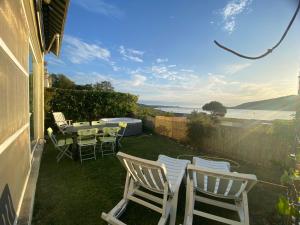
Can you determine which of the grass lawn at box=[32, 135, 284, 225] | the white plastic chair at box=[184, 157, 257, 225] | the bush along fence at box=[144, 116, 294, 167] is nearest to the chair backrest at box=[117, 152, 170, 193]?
the white plastic chair at box=[184, 157, 257, 225]

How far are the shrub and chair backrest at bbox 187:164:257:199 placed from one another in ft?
13.8

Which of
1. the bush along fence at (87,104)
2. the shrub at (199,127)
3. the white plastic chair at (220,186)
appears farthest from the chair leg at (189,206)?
the bush along fence at (87,104)

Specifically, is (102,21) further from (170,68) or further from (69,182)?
(69,182)

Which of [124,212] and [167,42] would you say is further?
[167,42]

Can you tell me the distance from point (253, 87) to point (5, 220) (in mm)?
9620

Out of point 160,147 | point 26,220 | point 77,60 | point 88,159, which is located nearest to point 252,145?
point 160,147

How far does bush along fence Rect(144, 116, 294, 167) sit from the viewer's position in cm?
480

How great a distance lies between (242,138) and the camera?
18.6 ft

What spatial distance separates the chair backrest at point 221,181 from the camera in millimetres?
1933

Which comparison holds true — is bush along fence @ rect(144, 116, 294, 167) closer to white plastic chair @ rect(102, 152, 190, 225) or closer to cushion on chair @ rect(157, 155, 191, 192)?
cushion on chair @ rect(157, 155, 191, 192)

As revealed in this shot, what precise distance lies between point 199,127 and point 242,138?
1.51 meters

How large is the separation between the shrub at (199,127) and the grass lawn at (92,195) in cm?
176

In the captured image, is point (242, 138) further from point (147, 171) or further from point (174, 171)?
point (147, 171)

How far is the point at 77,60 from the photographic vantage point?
13.2m
